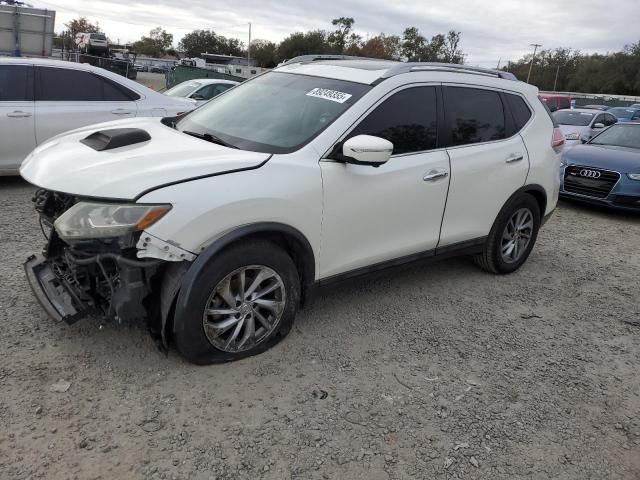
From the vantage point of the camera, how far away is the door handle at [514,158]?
4.41 m

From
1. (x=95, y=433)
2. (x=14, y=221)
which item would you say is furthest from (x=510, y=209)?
(x=14, y=221)

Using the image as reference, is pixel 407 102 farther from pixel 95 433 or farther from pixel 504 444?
pixel 95 433

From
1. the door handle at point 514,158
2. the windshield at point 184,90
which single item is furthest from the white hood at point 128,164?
the windshield at point 184,90

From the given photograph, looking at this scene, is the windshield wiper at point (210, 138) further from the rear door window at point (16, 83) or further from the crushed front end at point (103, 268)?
the rear door window at point (16, 83)

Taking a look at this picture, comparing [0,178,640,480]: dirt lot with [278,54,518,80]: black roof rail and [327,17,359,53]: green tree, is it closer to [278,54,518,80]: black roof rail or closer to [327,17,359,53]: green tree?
[278,54,518,80]: black roof rail

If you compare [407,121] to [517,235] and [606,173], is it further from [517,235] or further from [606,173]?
[606,173]

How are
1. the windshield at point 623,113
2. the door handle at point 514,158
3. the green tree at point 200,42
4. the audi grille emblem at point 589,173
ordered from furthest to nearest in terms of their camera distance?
1. the green tree at point 200,42
2. the windshield at point 623,113
3. the audi grille emblem at point 589,173
4. the door handle at point 514,158

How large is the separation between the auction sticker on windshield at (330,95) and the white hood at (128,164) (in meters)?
0.75

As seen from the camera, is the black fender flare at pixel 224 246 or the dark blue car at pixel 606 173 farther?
the dark blue car at pixel 606 173

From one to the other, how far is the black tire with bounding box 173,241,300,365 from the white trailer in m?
14.8

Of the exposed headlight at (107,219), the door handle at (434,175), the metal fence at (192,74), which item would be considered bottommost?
the exposed headlight at (107,219)

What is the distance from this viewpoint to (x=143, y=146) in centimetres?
309

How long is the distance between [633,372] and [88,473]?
338 centimetres

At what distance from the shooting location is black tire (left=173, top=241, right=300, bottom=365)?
8.95ft
